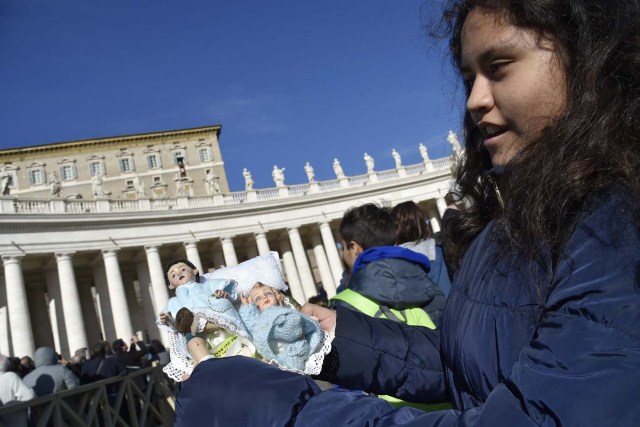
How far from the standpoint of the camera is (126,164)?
6097 cm

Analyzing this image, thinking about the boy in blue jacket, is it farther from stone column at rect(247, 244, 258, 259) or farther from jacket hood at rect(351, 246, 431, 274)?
stone column at rect(247, 244, 258, 259)

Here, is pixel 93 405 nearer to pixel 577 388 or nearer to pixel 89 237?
pixel 577 388

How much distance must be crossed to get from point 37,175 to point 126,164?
971cm

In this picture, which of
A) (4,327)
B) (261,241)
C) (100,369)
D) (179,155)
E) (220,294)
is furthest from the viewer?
(179,155)

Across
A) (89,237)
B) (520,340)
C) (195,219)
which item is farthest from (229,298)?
(195,219)

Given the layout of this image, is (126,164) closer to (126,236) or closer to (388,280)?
(126,236)

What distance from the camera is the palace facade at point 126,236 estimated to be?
28.3 metres

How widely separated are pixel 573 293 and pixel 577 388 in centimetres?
22

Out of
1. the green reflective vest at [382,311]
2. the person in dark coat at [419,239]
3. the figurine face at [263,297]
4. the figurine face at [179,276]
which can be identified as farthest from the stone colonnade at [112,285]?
the figurine face at [263,297]

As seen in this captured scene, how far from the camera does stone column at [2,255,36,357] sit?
83.8 ft

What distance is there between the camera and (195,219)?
36.9 metres

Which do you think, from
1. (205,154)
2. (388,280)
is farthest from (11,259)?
(205,154)

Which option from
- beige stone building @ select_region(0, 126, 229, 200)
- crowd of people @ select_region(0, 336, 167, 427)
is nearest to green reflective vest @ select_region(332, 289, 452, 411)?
crowd of people @ select_region(0, 336, 167, 427)

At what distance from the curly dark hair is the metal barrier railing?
745 cm
